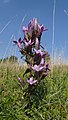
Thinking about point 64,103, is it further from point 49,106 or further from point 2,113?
point 2,113

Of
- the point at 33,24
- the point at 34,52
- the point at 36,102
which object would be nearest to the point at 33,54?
the point at 34,52

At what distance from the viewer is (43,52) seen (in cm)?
323

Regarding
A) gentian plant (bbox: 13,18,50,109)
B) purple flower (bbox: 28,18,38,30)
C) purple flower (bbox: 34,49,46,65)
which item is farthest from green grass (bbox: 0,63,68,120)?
purple flower (bbox: 28,18,38,30)

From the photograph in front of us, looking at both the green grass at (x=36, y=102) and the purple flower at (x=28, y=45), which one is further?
the purple flower at (x=28, y=45)

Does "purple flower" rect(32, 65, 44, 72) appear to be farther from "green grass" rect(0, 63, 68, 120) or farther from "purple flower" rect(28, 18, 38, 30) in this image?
"purple flower" rect(28, 18, 38, 30)

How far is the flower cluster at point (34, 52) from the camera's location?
3230 mm

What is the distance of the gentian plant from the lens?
3.23 m

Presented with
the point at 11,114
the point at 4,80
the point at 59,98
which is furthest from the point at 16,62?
the point at 11,114

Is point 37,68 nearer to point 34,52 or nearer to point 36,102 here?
point 34,52

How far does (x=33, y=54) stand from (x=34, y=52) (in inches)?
1.6

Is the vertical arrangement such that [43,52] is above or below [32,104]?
above

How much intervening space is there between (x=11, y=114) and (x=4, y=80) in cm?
98

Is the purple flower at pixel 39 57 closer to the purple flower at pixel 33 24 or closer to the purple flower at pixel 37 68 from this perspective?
the purple flower at pixel 37 68

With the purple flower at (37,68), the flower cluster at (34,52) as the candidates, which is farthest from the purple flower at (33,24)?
the purple flower at (37,68)
